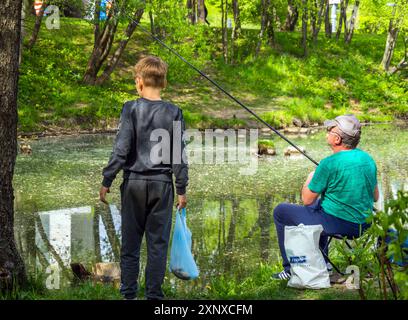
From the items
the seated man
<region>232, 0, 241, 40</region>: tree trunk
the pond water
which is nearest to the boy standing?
the seated man

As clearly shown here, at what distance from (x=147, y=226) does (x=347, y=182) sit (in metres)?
1.63

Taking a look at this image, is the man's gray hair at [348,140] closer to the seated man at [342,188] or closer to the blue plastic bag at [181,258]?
the seated man at [342,188]

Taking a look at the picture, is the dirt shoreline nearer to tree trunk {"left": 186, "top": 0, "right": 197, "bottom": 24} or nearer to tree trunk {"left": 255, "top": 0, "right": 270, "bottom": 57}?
tree trunk {"left": 255, "top": 0, "right": 270, "bottom": 57}

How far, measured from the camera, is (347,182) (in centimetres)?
567

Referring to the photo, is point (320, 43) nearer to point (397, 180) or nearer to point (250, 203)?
point (397, 180)

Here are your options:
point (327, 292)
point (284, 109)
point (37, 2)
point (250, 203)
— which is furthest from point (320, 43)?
point (327, 292)

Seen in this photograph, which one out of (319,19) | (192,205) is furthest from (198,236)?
(319,19)

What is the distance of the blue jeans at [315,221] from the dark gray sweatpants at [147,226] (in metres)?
1.16

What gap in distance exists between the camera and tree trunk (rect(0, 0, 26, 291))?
208 inches

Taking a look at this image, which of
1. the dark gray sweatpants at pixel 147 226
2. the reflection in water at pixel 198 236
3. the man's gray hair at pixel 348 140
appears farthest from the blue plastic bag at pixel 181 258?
the man's gray hair at pixel 348 140

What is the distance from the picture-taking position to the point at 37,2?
93.9 ft

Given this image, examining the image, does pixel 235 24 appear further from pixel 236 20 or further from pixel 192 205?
pixel 192 205
